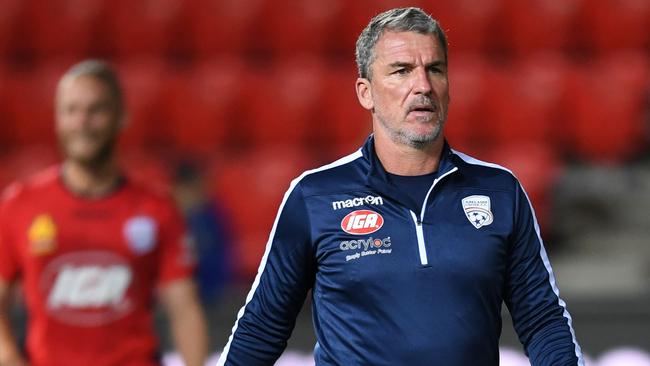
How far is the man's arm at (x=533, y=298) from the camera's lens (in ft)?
9.33

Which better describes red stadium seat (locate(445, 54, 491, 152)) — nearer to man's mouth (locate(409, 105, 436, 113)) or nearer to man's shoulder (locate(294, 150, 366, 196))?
man's shoulder (locate(294, 150, 366, 196))

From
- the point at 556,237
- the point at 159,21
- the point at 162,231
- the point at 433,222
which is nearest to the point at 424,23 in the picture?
the point at 433,222

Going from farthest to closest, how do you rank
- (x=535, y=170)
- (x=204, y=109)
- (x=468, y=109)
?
1. (x=204, y=109)
2. (x=468, y=109)
3. (x=535, y=170)

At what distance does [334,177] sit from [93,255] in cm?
145

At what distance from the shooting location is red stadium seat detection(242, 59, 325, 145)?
30.4ft

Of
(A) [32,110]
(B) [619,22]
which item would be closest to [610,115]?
(B) [619,22]

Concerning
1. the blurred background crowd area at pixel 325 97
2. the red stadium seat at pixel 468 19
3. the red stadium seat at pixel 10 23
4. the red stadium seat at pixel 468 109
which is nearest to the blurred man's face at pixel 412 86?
the blurred background crowd area at pixel 325 97

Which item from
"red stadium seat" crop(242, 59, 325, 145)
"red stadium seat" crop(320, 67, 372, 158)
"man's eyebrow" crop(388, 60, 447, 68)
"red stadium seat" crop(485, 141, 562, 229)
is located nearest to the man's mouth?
"man's eyebrow" crop(388, 60, 447, 68)

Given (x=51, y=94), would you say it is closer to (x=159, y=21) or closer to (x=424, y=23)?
(x=159, y=21)

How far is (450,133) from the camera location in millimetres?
9016

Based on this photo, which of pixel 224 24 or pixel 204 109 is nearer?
pixel 204 109

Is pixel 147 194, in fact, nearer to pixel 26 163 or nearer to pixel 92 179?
pixel 92 179

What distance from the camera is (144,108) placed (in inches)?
368

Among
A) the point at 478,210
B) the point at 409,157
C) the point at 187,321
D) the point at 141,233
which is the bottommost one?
the point at 187,321
